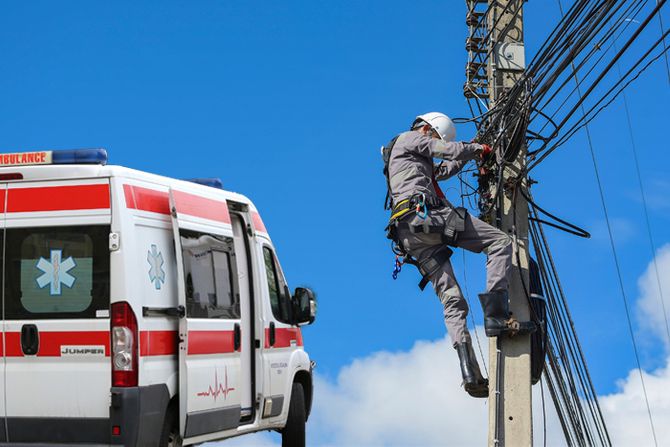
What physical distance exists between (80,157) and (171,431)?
249 cm

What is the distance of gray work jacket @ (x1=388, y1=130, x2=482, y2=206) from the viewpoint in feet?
32.9

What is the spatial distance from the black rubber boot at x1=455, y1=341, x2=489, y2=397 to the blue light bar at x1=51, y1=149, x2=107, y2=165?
13.0ft

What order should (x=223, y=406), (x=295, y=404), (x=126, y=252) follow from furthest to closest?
(x=295, y=404)
(x=223, y=406)
(x=126, y=252)

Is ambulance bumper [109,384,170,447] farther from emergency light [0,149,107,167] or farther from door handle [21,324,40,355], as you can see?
emergency light [0,149,107,167]

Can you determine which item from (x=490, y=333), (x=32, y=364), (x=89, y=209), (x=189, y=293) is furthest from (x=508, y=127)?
(x=32, y=364)

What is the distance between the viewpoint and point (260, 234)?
428 inches

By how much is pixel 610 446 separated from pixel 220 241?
652 cm

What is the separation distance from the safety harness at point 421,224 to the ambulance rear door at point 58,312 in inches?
122

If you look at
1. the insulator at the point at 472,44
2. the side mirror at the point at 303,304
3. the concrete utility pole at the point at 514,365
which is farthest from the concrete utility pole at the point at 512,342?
the insulator at the point at 472,44

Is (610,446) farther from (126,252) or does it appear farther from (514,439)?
(126,252)

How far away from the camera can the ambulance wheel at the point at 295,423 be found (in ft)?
37.9

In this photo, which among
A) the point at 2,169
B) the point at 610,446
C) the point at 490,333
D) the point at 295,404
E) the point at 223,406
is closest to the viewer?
the point at 2,169

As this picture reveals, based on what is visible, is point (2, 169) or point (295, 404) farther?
point (295, 404)

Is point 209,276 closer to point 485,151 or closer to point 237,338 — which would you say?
point 237,338
